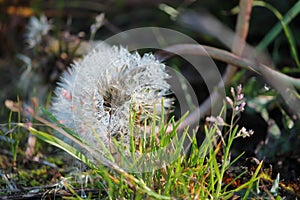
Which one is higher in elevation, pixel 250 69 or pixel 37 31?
pixel 37 31

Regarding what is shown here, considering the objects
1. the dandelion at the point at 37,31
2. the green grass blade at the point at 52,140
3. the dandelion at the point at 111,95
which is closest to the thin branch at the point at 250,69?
the dandelion at the point at 111,95

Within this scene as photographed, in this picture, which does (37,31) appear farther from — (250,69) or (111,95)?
(250,69)

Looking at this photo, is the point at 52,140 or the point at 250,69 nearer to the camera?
the point at 52,140

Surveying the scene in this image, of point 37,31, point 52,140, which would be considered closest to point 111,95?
point 52,140

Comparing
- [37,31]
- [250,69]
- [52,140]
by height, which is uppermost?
[37,31]

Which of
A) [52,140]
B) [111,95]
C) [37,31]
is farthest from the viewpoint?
[37,31]

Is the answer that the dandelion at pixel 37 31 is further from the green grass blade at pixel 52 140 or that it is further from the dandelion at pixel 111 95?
the green grass blade at pixel 52 140

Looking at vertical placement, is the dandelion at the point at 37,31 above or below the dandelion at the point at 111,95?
above

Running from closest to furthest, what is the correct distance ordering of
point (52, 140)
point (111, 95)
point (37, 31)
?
point (52, 140), point (111, 95), point (37, 31)

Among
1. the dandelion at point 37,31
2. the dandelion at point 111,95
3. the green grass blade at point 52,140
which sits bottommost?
the green grass blade at point 52,140

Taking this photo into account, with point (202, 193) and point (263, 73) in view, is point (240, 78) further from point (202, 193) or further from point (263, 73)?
point (202, 193)
